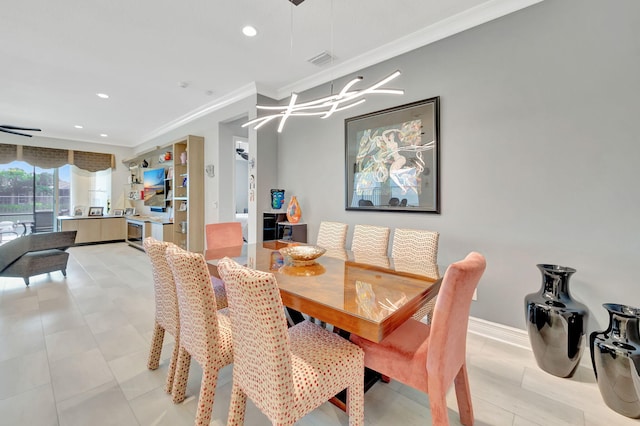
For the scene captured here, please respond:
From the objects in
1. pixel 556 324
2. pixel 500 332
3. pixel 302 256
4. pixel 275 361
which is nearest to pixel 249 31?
pixel 302 256

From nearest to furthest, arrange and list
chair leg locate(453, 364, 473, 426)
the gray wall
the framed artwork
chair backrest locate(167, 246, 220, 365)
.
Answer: chair backrest locate(167, 246, 220, 365) < chair leg locate(453, 364, 473, 426) < the gray wall < the framed artwork

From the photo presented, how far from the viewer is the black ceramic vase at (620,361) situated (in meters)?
1.55

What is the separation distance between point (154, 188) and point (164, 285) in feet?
19.3

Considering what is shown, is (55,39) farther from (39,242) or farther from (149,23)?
(39,242)

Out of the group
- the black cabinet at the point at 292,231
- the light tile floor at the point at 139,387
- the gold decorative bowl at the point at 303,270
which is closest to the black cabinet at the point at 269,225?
the black cabinet at the point at 292,231

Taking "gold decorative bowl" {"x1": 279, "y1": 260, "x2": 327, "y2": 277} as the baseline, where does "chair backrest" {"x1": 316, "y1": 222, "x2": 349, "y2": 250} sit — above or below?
above

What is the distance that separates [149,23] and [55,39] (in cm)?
116

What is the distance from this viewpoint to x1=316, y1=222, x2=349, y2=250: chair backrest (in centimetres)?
292

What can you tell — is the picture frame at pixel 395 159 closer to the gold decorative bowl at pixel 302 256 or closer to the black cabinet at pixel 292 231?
the black cabinet at pixel 292 231

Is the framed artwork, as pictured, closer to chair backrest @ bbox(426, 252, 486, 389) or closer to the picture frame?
the picture frame

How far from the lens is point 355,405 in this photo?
1.34m

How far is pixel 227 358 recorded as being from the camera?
1510mm

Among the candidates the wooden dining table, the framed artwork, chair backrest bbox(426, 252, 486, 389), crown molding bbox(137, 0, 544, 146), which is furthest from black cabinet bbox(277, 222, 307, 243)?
the framed artwork

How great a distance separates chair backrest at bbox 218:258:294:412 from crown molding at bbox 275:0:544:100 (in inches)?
117
